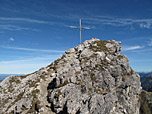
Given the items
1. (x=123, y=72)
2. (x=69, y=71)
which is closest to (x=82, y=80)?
(x=69, y=71)

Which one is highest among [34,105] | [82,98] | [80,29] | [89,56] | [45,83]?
[80,29]

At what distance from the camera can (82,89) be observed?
115 ft

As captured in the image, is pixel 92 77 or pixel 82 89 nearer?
pixel 82 89

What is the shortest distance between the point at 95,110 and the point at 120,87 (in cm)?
1816

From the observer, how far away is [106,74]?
41312 mm

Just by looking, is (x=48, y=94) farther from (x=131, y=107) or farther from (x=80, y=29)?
(x=80, y=29)

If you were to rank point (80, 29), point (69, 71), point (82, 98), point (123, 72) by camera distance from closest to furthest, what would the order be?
1. point (82, 98)
2. point (69, 71)
3. point (123, 72)
4. point (80, 29)

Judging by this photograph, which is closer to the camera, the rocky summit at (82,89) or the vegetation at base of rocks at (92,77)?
the rocky summit at (82,89)

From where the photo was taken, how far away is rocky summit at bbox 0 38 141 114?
29750 mm

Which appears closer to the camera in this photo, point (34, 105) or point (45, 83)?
point (34, 105)

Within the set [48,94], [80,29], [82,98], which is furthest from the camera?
[80,29]

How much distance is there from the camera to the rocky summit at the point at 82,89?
29750 millimetres

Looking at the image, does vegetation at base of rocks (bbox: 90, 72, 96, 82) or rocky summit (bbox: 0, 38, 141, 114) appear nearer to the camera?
rocky summit (bbox: 0, 38, 141, 114)

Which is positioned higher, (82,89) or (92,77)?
(92,77)
